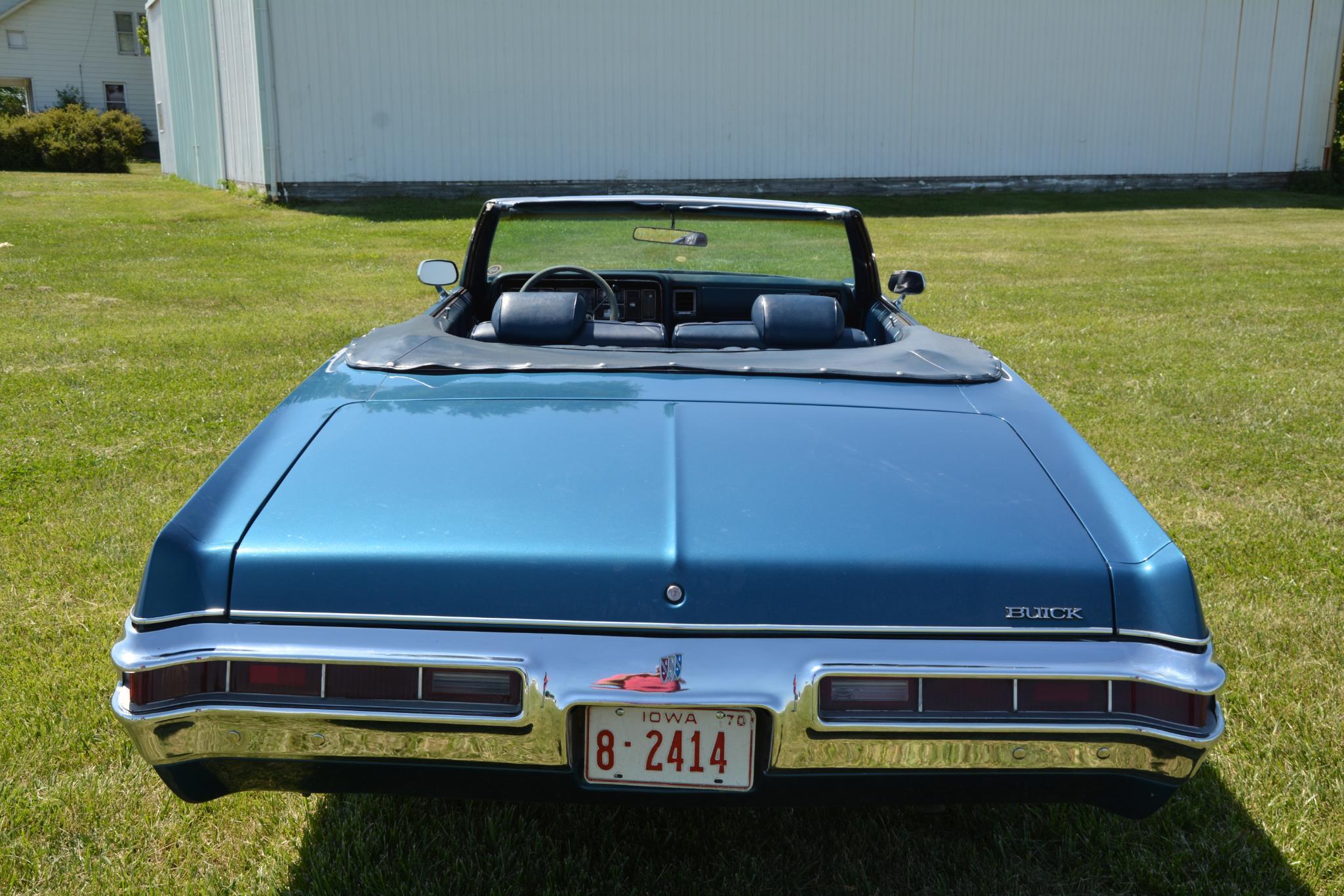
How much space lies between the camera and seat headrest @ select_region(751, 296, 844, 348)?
3.14 metres

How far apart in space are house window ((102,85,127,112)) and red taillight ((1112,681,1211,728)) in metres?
41.6

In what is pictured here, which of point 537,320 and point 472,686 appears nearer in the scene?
point 472,686

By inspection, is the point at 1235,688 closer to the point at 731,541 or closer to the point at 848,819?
the point at 848,819

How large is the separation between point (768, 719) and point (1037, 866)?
37.1 inches

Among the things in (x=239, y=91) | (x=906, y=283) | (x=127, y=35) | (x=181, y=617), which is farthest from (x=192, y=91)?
(x=181, y=617)

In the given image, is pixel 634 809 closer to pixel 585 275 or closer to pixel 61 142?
pixel 585 275

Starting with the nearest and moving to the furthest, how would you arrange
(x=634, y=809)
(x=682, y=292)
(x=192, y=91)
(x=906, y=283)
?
(x=634, y=809)
(x=906, y=283)
(x=682, y=292)
(x=192, y=91)

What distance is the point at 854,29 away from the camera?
20.3 metres

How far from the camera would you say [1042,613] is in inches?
71.9

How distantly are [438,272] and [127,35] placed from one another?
130ft

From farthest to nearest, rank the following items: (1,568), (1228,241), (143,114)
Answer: (143,114)
(1228,241)
(1,568)

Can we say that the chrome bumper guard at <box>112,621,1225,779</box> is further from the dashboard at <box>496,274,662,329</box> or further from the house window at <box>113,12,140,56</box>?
the house window at <box>113,12,140,56</box>

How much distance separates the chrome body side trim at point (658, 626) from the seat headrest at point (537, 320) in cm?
141

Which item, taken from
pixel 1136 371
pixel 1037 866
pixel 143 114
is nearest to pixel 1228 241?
pixel 1136 371
